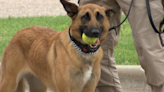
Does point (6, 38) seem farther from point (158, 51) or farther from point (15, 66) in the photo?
point (158, 51)

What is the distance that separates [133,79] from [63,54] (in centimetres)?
174

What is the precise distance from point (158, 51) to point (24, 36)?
5.49 ft

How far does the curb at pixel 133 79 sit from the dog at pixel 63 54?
1277 millimetres

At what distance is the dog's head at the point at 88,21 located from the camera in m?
3.29

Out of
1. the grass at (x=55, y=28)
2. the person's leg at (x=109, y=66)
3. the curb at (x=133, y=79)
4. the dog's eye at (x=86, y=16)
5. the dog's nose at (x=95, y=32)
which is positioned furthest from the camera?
the grass at (x=55, y=28)

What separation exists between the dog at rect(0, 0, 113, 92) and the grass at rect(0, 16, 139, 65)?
2.01 meters

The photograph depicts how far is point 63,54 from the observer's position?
3.52 meters

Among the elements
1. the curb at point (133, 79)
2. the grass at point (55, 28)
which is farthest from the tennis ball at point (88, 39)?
the grass at point (55, 28)

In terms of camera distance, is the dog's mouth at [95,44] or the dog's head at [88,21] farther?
the dog's mouth at [95,44]

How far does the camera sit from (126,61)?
5.57m

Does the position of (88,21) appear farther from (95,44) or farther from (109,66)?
(109,66)

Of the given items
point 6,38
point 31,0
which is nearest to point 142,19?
point 6,38

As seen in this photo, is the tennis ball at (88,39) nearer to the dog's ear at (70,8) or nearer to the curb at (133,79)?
the dog's ear at (70,8)

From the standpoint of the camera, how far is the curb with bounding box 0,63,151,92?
15.9ft
